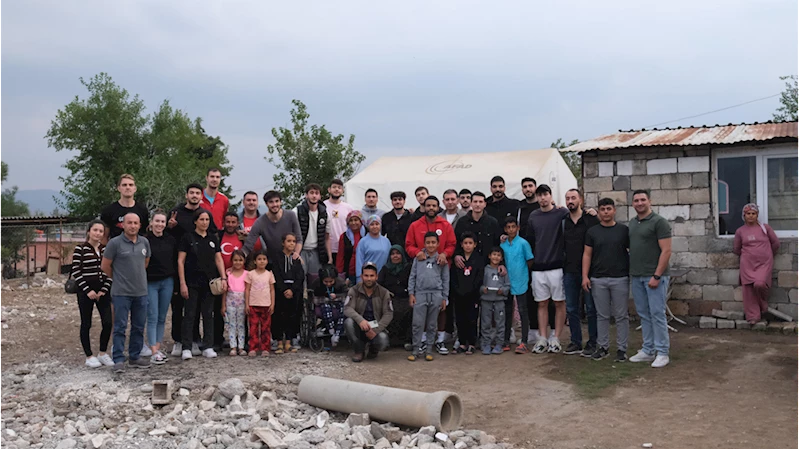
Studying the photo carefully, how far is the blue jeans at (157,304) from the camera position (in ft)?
25.1

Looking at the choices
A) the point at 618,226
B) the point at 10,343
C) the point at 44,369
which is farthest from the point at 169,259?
the point at 618,226

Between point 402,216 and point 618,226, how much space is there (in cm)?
282

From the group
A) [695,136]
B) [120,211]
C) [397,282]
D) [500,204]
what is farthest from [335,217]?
[695,136]

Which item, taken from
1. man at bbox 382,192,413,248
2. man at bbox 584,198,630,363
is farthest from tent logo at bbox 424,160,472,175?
man at bbox 584,198,630,363

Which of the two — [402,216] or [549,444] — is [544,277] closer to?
[402,216]

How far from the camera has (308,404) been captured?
625 cm

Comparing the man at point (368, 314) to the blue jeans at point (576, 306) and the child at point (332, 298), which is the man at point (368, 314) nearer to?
the child at point (332, 298)

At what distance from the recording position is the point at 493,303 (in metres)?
8.24

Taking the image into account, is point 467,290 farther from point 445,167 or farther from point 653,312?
point 445,167

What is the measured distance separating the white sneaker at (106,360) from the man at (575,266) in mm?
5430

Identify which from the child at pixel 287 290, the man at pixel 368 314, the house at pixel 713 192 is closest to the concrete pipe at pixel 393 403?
the man at pixel 368 314

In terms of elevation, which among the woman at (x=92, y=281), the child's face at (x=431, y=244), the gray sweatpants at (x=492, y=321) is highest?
the child's face at (x=431, y=244)

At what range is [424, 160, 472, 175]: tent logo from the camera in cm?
1656

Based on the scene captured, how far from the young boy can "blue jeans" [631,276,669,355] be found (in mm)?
1316
